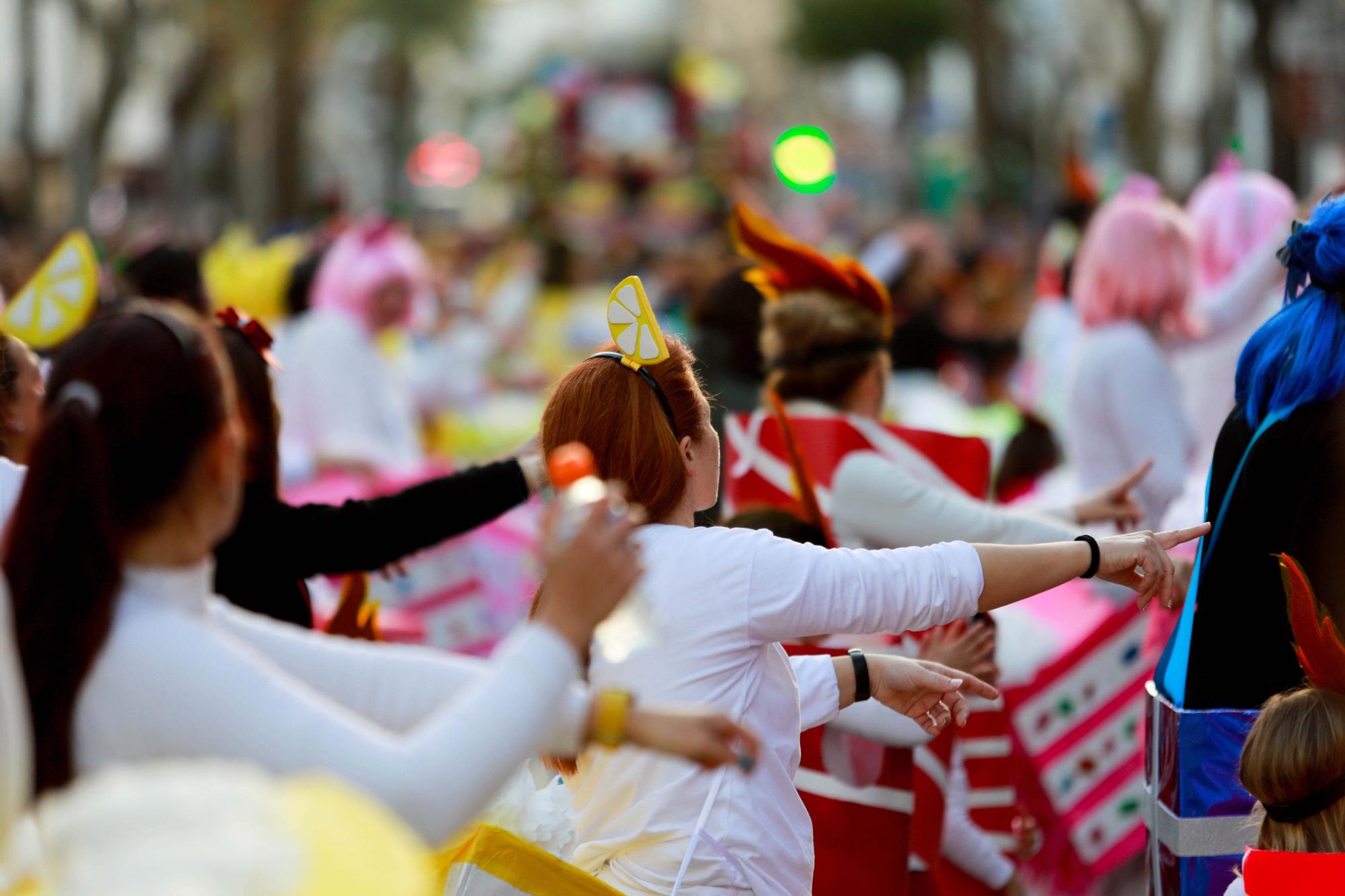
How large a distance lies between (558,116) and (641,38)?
26978 millimetres

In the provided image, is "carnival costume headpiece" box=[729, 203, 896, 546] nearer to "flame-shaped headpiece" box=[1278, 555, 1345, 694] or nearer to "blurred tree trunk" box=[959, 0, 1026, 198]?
"flame-shaped headpiece" box=[1278, 555, 1345, 694]

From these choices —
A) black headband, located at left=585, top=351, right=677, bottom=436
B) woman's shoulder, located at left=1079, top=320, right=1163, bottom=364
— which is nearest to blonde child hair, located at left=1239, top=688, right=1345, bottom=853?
black headband, located at left=585, top=351, right=677, bottom=436

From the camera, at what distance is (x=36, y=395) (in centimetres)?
322

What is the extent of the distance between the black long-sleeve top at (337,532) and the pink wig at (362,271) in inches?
170

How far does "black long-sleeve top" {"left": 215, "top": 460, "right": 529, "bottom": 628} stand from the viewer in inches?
134

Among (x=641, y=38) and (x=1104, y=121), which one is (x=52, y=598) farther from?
(x=641, y=38)

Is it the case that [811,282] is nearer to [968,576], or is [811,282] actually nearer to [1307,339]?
[1307,339]

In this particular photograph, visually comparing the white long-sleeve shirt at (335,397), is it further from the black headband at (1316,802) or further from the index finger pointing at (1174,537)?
the black headband at (1316,802)

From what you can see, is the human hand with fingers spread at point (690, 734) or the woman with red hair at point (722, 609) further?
the woman with red hair at point (722, 609)

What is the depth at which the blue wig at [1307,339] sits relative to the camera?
9.71 ft

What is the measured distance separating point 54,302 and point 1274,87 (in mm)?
13373

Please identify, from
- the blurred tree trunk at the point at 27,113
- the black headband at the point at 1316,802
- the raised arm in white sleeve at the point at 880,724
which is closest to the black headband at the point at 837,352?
the raised arm in white sleeve at the point at 880,724

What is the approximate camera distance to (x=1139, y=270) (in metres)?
5.16

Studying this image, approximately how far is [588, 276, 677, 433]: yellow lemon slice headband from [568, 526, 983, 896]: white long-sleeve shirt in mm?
254
